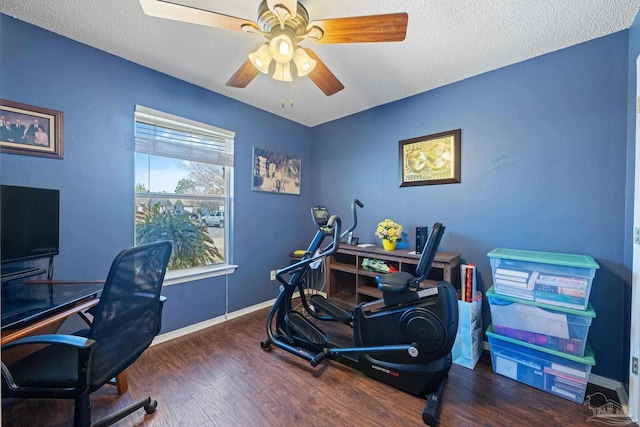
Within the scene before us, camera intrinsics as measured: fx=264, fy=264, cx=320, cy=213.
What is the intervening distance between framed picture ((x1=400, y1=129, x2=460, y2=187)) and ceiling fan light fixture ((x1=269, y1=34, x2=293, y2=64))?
5.54 ft

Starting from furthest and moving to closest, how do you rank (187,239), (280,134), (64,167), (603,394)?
(280,134), (187,239), (64,167), (603,394)

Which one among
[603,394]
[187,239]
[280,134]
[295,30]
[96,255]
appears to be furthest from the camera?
[280,134]

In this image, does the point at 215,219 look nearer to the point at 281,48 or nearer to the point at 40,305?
the point at 40,305

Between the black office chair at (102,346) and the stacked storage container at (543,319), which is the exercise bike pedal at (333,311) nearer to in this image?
the stacked storage container at (543,319)

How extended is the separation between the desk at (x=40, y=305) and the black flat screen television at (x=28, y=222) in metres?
0.21

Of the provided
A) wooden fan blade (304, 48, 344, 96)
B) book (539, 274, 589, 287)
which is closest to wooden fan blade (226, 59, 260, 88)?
wooden fan blade (304, 48, 344, 96)

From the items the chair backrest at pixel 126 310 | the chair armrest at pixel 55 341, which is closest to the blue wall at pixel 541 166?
the chair backrest at pixel 126 310

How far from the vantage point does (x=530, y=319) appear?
1872 millimetres

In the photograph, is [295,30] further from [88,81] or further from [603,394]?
[603,394]

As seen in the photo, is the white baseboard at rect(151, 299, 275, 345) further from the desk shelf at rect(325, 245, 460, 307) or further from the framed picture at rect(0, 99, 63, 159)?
the framed picture at rect(0, 99, 63, 159)

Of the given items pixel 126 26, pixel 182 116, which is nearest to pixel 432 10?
pixel 126 26

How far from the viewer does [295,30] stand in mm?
1600

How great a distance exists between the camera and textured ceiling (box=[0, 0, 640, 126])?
167 centimetres

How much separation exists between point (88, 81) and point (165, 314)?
81.0 inches
